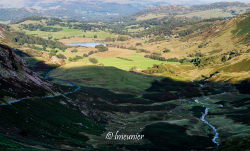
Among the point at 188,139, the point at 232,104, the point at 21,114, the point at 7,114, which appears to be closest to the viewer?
the point at 7,114

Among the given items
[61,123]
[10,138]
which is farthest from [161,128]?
[10,138]

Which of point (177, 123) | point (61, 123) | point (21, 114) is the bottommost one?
point (177, 123)

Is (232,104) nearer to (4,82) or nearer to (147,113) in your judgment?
(147,113)

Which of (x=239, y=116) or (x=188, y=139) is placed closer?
(x=188, y=139)

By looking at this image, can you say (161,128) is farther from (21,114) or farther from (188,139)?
(21,114)

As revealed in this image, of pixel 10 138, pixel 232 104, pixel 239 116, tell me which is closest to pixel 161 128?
pixel 239 116

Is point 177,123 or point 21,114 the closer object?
point 21,114

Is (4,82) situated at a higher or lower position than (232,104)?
higher

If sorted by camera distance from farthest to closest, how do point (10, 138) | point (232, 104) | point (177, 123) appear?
point (232, 104) → point (177, 123) → point (10, 138)

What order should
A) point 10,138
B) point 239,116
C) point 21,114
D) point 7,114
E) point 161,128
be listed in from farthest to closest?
point 239,116 → point 161,128 → point 21,114 → point 7,114 → point 10,138
